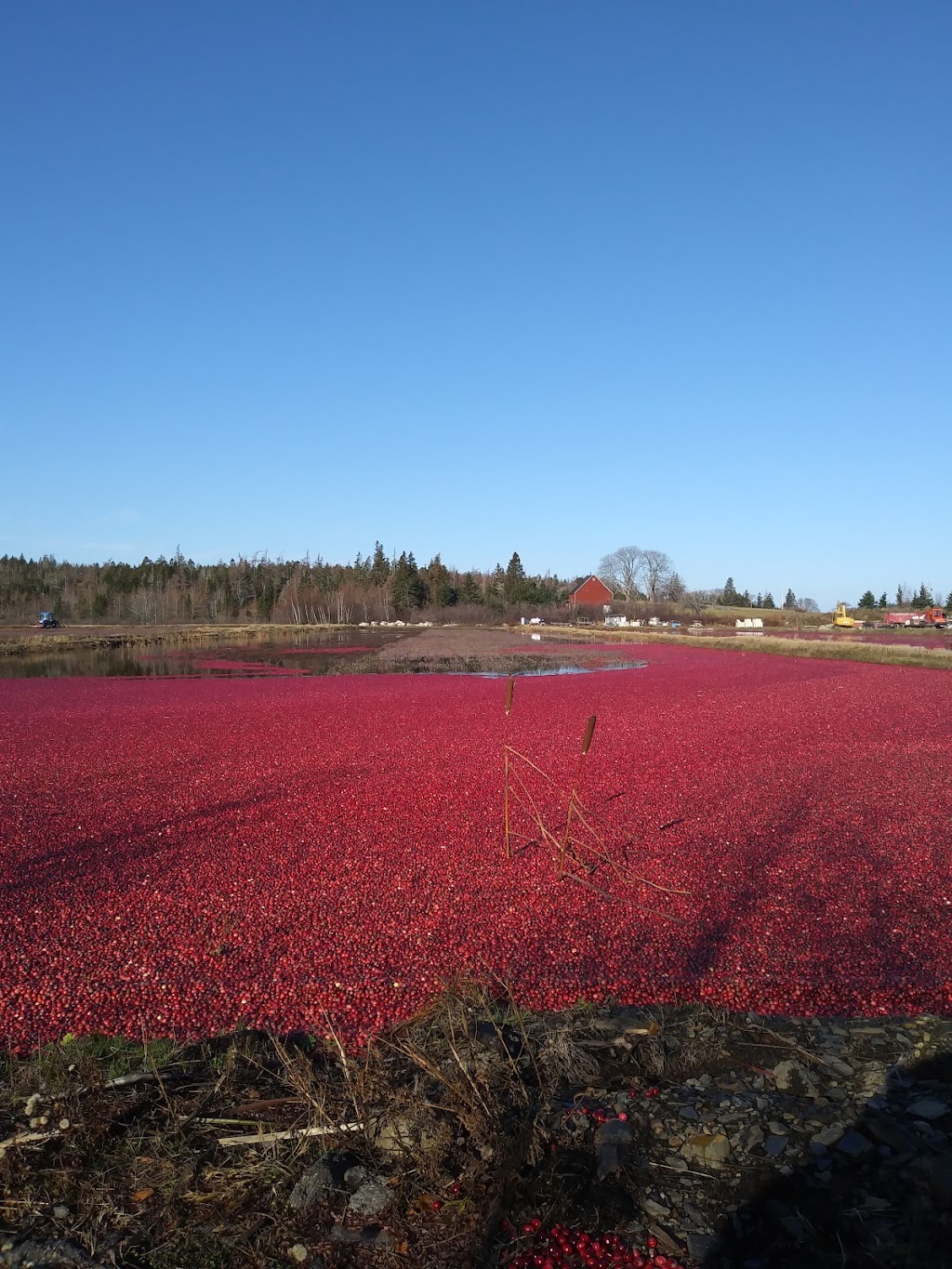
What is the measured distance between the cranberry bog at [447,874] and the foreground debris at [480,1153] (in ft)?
2.26

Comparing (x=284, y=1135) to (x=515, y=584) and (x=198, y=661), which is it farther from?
(x=515, y=584)

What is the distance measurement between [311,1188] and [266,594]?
11491 cm

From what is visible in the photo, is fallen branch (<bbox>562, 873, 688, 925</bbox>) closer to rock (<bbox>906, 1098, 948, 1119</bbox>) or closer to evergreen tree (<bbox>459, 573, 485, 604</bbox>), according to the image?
rock (<bbox>906, 1098, 948, 1119</bbox>)

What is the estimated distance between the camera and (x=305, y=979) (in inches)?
197

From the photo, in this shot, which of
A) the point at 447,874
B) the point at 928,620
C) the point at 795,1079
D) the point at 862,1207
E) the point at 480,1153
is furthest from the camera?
the point at 928,620

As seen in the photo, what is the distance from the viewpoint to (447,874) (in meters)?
7.01

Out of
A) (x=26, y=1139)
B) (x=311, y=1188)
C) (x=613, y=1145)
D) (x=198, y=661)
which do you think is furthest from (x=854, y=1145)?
(x=198, y=661)

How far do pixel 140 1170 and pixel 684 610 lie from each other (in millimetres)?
101102

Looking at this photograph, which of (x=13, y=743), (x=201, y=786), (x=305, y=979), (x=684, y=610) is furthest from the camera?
(x=684, y=610)

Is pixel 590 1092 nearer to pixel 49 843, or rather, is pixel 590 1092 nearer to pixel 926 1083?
pixel 926 1083

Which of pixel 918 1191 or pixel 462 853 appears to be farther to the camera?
pixel 462 853

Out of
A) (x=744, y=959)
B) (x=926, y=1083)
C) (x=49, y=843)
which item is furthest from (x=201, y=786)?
(x=926, y=1083)

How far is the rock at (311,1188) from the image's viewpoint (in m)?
2.99

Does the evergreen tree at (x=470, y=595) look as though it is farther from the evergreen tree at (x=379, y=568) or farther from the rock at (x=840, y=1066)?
the rock at (x=840, y=1066)
